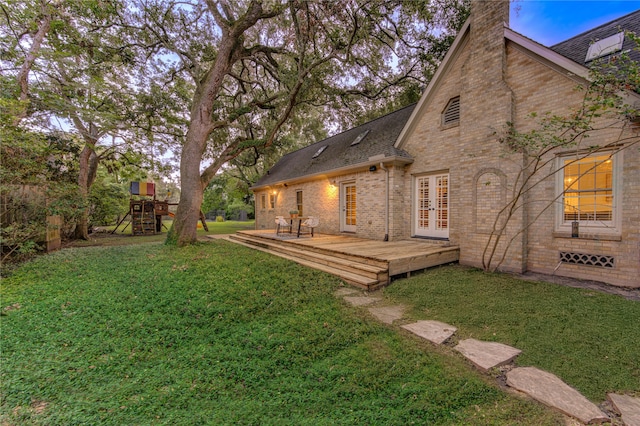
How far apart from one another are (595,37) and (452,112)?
348 cm

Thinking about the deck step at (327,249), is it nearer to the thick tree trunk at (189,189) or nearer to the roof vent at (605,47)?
the thick tree trunk at (189,189)

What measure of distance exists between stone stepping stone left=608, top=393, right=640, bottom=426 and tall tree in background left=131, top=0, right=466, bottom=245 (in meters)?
9.53

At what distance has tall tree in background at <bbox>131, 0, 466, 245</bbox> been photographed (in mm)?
8531

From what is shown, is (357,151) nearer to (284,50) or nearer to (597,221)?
(284,50)

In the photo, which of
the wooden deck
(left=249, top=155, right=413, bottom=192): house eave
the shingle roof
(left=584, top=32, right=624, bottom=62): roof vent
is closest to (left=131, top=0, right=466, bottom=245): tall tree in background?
A: (left=249, top=155, right=413, bottom=192): house eave

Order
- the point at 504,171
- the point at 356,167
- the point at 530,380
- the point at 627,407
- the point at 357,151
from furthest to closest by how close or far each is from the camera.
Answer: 1. the point at 357,151
2. the point at 356,167
3. the point at 504,171
4. the point at 530,380
5. the point at 627,407

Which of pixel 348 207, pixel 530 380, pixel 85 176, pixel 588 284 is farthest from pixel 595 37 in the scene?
pixel 85 176

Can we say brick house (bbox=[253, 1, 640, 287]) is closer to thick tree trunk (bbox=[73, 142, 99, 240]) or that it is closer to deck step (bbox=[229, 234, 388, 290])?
deck step (bbox=[229, 234, 388, 290])

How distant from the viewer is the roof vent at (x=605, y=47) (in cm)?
544

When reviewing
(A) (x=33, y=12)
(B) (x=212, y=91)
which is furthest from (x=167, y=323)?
(A) (x=33, y=12)

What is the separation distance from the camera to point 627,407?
6.92ft

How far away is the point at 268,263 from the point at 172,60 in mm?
10487

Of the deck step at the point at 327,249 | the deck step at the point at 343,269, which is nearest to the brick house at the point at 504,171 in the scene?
the deck step at the point at 327,249

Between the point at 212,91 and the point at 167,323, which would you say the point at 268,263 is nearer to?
the point at 167,323
